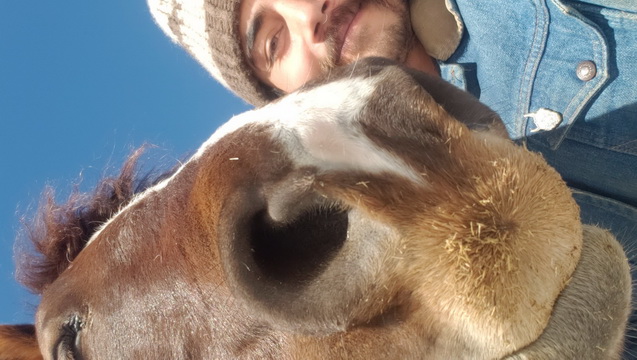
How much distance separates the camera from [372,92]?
120 cm

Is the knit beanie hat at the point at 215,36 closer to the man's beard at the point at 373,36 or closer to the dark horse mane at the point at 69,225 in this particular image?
the man's beard at the point at 373,36

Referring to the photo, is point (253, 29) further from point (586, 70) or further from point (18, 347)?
point (18, 347)

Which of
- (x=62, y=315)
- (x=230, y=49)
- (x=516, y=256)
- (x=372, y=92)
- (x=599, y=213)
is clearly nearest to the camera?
(x=516, y=256)

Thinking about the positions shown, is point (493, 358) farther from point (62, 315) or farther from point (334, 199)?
point (62, 315)

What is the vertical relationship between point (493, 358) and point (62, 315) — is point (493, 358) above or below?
below

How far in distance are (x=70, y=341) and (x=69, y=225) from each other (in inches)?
23.0

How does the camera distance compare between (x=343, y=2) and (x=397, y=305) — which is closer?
(x=397, y=305)

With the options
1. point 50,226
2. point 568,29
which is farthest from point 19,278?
point 568,29

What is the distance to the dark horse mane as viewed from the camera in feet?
6.61

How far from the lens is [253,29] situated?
2.50 meters

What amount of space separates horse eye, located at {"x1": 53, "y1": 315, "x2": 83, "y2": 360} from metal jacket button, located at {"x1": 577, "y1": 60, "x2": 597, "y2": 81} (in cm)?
216

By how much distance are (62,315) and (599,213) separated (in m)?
2.24

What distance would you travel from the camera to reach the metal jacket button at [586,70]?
210cm

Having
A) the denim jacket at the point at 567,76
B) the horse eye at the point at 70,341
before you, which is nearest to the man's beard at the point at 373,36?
the denim jacket at the point at 567,76
